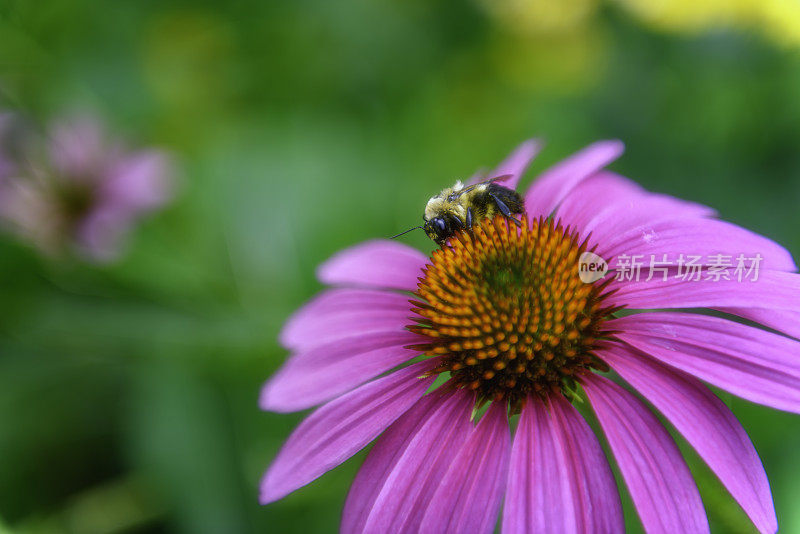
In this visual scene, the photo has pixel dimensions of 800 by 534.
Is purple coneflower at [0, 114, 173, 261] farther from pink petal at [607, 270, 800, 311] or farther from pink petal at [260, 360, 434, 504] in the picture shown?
pink petal at [607, 270, 800, 311]

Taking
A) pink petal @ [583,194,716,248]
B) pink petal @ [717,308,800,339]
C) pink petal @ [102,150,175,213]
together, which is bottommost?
pink petal @ [717,308,800,339]

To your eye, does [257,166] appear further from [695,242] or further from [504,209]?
[695,242]

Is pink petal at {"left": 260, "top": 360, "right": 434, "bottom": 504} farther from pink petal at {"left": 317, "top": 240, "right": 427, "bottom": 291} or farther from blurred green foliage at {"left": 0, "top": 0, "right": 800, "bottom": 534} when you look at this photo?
blurred green foliage at {"left": 0, "top": 0, "right": 800, "bottom": 534}

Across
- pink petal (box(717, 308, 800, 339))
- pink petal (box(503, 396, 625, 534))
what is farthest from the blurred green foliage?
pink petal (box(503, 396, 625, 534))

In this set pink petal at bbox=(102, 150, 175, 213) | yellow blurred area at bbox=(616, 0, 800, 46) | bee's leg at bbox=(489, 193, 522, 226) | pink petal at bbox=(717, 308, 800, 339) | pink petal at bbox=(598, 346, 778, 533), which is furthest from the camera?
pink petal at bbox=(102, 150, 175, 213)

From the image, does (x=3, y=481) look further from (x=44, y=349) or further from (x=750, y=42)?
(x=750, y=42)

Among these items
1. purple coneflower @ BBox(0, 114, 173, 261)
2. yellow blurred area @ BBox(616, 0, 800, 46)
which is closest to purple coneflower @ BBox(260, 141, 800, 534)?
yellow blurred area @ BBox(616, 0, 800, 46)

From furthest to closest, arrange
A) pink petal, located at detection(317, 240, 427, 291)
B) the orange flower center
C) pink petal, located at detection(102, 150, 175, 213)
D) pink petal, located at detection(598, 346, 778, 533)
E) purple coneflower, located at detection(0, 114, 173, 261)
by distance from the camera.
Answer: pink petal, located at detection(102, 150, 175, 213) < purple coneflower, located at detection(0, 114, 173, 261) < pink petal, located at detection(317, 240, 427, 291) < the orange flower center < pink petal, located at detection(598, 346, 778, 533)

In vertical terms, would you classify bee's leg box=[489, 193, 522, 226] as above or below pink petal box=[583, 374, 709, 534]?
above

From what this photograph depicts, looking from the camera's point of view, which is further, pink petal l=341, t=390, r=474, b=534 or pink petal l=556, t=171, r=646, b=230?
pink petal l=556, t=171, r=646, b=230
